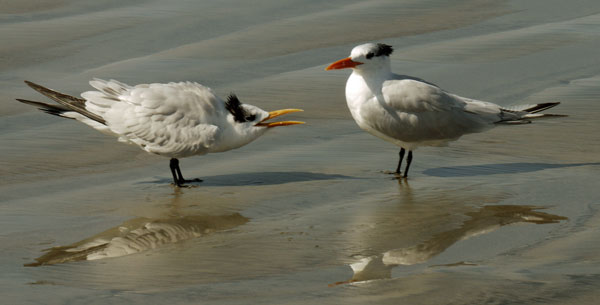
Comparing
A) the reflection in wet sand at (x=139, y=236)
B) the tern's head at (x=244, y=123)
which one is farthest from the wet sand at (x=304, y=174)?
the tern's head at (x=244, y=123)

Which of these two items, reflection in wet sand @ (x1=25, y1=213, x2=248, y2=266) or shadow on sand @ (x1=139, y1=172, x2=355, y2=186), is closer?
reflection in wet sand @ (x1=25, y1=213, x2=248, y2=266)

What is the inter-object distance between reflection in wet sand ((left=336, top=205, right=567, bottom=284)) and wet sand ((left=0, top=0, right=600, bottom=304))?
0.02 metres

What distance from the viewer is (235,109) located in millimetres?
6445

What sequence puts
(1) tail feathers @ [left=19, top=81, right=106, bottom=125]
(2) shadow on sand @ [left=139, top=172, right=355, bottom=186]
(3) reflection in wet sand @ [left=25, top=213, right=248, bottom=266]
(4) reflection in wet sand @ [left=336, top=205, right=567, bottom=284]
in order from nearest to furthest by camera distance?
(4) reflection in wet sand @ [left=336, top=205, right=567, bottom=284], (3) reflection in wet sand @ [left=25, top=213, right=248, bottom=266], (2) shadow on sand @ [left=139, top=172, right=355, bottom=186], (1) tail feathers @ [left=19, top=81, right=106, bottom=125]

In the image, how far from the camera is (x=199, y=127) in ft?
20.8

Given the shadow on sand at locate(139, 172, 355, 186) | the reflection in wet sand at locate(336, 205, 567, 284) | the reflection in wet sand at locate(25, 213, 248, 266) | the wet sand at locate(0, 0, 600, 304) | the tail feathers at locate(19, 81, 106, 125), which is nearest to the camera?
the wet sand at locate(0, 0, 600, 304)

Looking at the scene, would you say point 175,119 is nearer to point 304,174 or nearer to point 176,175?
point 176,175

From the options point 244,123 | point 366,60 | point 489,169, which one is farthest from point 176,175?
point 489,169

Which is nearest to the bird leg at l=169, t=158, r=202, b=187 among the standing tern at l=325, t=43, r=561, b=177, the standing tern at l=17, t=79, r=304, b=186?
the standing tern at l=17, t=79, r=304, b=186

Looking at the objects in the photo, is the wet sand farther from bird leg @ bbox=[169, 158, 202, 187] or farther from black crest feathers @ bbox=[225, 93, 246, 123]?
black crest feathers @ bbox=[225, 93, 246, 123]

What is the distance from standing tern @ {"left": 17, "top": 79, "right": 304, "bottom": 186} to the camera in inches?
250

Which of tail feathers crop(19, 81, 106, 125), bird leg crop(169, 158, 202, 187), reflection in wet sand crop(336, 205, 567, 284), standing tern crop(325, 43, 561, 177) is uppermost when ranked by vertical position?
tail feathers crop(19, 81, 106, 125)

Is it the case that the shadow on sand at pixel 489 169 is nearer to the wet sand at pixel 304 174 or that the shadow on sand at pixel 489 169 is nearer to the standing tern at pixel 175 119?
the wet sand at pixel 304 174

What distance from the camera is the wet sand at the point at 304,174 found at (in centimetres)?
434
